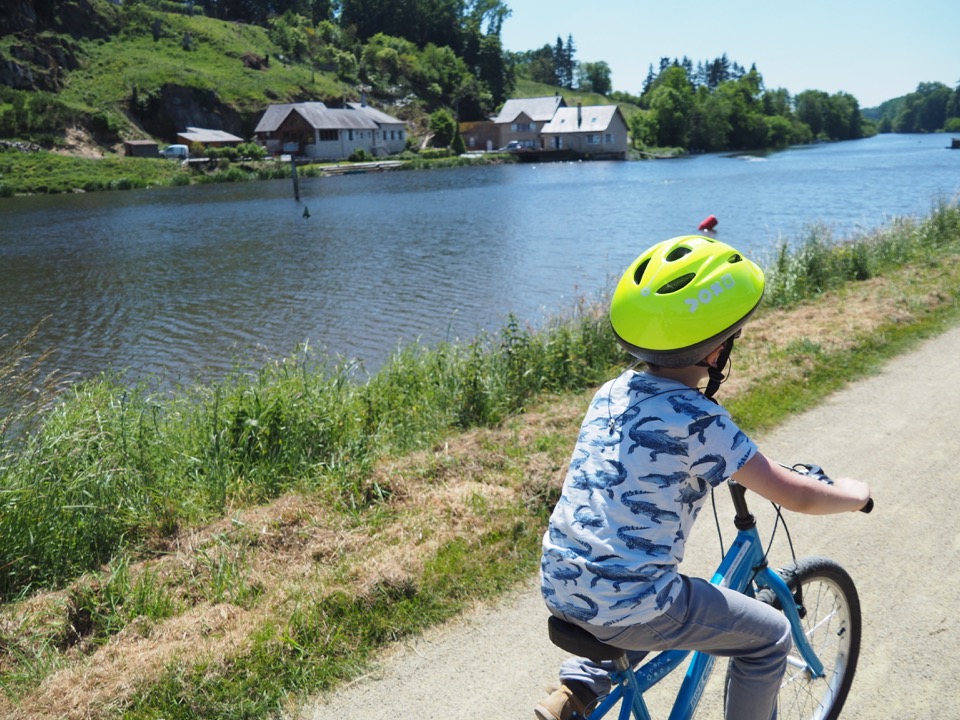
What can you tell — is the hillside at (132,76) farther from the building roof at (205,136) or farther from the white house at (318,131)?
the white house at (318,131)

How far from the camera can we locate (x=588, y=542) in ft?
7.36

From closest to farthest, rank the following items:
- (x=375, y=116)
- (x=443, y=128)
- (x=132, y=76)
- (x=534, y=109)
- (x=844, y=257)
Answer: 1. (x=844, y=257)
2. (x=132, y=76)
3. (x=375, y=116)
4. (x=443, y=128)
5. (x=534, y=109)

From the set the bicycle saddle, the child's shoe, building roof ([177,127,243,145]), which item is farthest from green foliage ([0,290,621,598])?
building roof ([177,127,243,145])

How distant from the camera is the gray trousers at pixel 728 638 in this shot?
2283 millimetres

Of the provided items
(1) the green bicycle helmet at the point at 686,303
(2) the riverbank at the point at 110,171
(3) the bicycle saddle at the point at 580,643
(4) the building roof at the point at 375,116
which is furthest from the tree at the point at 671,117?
(3) the bicycle saddle at the point at 580,643

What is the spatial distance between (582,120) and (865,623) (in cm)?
11170

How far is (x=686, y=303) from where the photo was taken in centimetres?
230

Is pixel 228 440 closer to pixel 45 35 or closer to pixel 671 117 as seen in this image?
pixel 45 35

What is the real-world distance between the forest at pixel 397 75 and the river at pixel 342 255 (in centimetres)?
3547

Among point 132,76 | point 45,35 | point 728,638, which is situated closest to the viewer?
point 728,638

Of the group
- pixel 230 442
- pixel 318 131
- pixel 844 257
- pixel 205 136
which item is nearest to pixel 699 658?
pixel 230 442

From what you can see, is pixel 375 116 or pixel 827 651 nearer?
pixel 827 651

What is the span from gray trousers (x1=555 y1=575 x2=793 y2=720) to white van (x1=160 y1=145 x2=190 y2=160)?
8288 cm

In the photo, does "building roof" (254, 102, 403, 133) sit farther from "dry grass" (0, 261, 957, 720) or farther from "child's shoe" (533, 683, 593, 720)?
"child's shoe" (533, 683, 593, 720)
